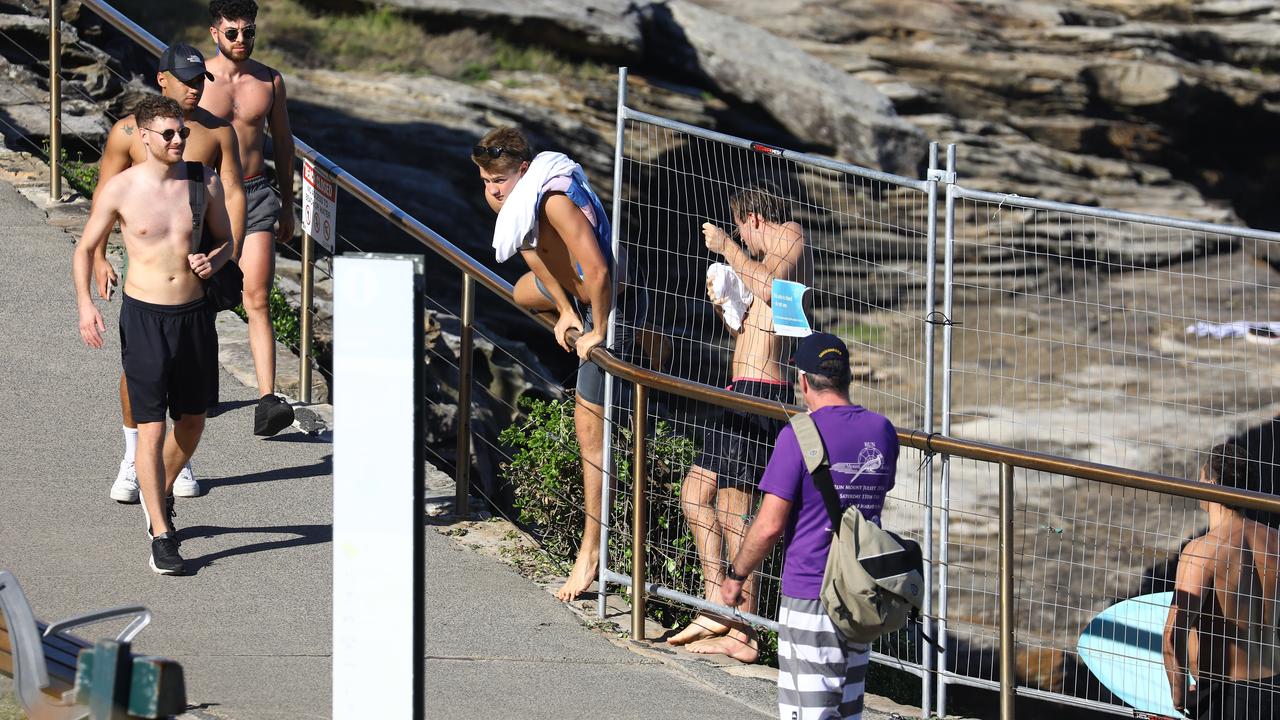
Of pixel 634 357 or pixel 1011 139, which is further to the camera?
pixel 1011 139

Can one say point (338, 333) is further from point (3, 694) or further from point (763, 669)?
point (763, 669)

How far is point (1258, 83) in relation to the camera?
88.6 ft

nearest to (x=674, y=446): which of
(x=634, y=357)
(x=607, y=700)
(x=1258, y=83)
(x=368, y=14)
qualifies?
(x=634, y=357)

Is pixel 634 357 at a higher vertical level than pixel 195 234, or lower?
lower

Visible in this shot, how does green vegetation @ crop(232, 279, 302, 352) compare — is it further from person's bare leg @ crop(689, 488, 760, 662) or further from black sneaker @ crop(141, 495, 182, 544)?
person's bare leg @ crop(689, 488, 760, 662)

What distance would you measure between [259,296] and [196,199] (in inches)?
49.7

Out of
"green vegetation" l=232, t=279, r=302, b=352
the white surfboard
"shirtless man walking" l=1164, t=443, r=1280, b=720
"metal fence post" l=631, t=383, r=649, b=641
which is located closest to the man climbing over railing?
"metal fence post" l=631, t=383, r=649, b=641

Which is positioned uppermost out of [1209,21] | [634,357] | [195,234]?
[1209,21]

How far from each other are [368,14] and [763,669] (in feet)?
57.9

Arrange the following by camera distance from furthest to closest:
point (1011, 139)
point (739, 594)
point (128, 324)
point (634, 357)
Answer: point (1011, 139) → point (634, 357) → point (128, 324) → point (739, 594)

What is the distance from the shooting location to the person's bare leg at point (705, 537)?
600 cm

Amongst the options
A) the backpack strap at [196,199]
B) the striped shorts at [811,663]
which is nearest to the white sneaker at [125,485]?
the backpack strap at [196,199]

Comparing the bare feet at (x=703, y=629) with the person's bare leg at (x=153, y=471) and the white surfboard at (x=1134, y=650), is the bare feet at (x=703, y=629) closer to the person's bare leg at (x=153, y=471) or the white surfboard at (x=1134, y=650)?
the white surfboard at (x=1134, y=650)

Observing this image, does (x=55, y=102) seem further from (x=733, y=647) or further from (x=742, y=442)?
(x=733, y=647)
